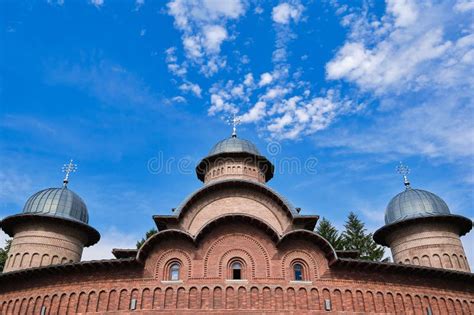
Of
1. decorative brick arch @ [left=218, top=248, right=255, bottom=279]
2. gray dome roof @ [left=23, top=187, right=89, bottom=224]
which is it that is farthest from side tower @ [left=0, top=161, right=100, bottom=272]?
decorative brick arch @ [left=218, top=248, right=255, bottom=279]

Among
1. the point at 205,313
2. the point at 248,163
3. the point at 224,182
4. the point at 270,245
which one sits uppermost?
the point at 248,163

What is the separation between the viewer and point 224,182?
2180cm

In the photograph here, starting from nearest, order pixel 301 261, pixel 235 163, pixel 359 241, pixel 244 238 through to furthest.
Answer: pixel 301 261 → pixel 244 238 → pixel 235 163 → pixel 359 241

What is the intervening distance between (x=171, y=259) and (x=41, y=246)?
9.98m

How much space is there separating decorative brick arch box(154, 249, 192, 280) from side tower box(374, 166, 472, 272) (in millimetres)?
13647

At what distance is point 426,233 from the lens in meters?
23.9

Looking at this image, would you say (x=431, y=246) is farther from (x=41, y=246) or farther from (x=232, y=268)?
(x=41, y=246)

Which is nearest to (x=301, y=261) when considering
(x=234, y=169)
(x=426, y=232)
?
(x=234, y=169)

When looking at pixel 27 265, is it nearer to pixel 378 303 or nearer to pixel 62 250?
pixel 62 250

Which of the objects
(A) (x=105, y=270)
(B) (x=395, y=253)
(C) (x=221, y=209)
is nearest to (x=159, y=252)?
(A) (x=105, y=270)

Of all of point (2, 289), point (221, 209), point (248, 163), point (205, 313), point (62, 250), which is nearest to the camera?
point (205, 313)

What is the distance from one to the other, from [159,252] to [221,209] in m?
4.83

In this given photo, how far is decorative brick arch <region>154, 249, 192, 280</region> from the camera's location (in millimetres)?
17625

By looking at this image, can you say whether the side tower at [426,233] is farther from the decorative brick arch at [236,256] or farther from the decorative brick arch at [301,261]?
the decorative brick arch at [236,256]
